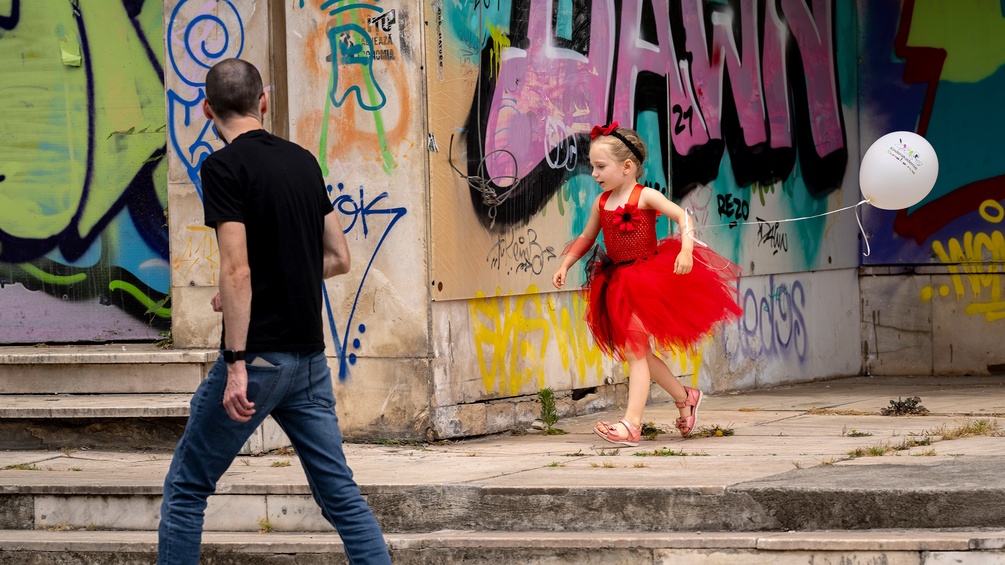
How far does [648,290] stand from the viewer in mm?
7555

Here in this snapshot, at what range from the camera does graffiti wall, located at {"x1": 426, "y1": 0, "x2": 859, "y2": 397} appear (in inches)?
321

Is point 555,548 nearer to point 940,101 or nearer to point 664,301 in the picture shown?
point 664,301

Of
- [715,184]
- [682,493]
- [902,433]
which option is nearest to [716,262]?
[902,433]

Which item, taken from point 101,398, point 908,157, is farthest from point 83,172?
point 908,157

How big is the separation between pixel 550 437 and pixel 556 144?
1920 millimetres

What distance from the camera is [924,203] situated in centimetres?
1231

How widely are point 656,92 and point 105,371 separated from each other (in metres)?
4.33

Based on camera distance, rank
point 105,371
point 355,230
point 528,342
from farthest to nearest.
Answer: point 528,342 < point 105,371 < point 355,230

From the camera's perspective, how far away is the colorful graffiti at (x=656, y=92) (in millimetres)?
8391

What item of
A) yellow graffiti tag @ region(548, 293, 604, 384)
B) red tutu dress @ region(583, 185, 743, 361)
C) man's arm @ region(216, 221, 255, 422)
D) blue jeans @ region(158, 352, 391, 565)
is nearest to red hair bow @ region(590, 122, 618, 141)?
red tutu dress @ region(583, 185, 743, 361)

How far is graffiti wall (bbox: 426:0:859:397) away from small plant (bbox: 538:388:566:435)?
0.10 m

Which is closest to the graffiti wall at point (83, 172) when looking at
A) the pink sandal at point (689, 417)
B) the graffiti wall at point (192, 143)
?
the graffiti wall at point (192, 143)

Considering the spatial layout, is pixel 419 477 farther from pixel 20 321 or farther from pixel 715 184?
pixel 715 184

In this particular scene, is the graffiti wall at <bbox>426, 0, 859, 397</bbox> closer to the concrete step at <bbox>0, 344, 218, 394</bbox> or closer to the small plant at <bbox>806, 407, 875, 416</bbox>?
the small plant at <bbox>806, 407, 875, 416</bbox>
